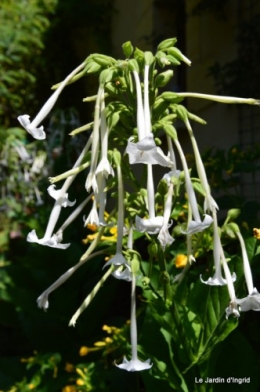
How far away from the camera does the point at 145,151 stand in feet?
4.20

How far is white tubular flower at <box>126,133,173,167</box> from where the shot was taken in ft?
4.16

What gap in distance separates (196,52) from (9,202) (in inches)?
94.8

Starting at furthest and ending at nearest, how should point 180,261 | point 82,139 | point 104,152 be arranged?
point 82,139 → point 180,261 → point 104,152

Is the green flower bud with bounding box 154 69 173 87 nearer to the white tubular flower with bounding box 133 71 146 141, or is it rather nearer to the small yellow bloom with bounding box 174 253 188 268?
the white tubular flower with bounding box 133 71 146 141

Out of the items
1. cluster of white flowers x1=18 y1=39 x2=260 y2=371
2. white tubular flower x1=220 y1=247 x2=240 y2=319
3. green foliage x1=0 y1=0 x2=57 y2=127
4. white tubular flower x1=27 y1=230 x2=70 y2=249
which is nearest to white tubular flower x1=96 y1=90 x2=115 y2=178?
cluster of white flowers x1=18 y1=39 x2=260 y2=371

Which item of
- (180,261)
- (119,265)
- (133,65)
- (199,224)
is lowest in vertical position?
(180,261)

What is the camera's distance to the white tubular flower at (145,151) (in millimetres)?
1268

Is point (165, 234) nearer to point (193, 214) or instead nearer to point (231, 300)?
point (193, 214)

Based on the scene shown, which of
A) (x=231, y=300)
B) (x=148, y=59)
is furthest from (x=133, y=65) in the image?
(x=231, y=300)

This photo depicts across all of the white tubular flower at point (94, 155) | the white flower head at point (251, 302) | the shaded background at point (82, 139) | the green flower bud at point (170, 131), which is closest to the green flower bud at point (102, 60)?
the white tubular flower at point (94, 155)

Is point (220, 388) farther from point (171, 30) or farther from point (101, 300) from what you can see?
point (171, 30)

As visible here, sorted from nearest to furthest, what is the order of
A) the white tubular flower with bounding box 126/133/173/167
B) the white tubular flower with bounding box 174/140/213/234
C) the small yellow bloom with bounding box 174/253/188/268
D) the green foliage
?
1. the white tubular flower with bounding box 126/133/173/167
2. the white tubular flower with bounding box 174/140/213/234
3. the small yellow bloom with bounding box 174/253/188/268
4. the green foliage

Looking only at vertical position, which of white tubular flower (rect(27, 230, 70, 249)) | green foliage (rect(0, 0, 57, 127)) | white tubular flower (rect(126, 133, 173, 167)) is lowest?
white tubular flower (rect(27, 230, 70, 249))

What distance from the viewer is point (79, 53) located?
7.35m
